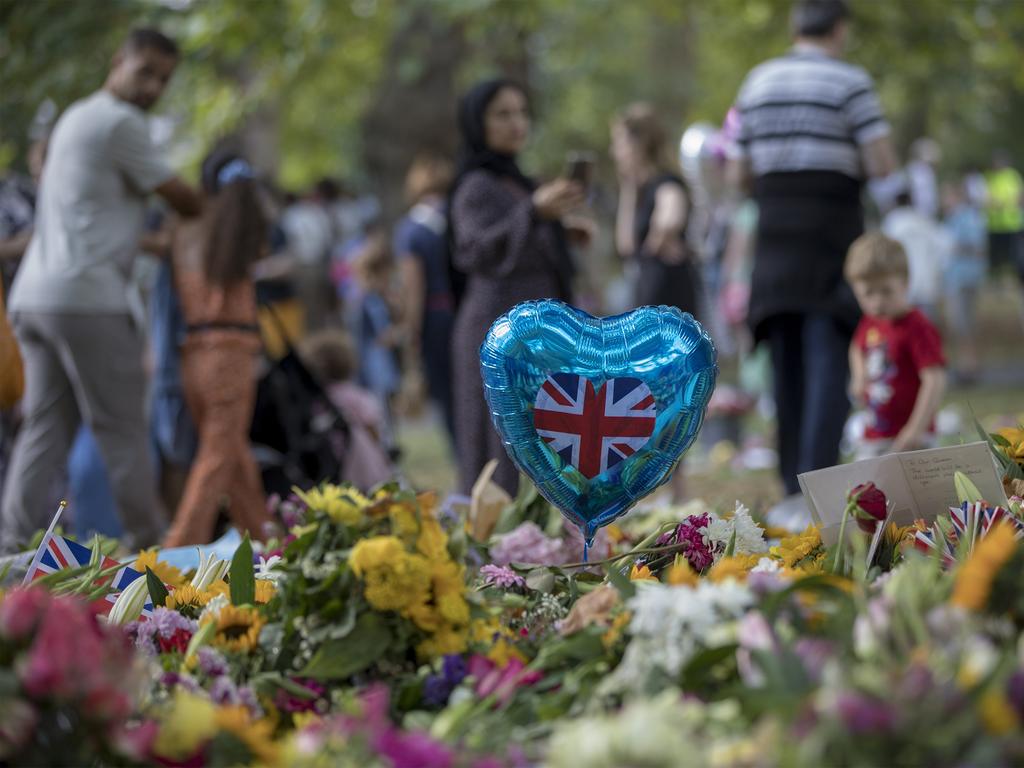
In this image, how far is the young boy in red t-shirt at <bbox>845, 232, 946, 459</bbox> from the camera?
4328 millimetres

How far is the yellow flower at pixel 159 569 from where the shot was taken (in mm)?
2717

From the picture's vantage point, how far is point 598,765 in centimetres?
154

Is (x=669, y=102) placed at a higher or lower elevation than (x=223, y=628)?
higher

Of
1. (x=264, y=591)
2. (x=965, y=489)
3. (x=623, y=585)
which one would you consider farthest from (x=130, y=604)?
(x=965, y=489)

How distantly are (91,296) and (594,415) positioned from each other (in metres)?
2.46

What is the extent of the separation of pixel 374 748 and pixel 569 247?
332cm

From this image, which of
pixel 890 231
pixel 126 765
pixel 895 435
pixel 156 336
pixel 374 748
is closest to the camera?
pixel 374 748

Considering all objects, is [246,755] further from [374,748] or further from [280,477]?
[280,477]

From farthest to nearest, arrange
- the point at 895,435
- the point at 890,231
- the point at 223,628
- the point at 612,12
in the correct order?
the point at 612,12 < the point at 890,231 < the point at 895,435 < the point at 223,628

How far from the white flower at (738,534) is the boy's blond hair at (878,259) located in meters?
1.95

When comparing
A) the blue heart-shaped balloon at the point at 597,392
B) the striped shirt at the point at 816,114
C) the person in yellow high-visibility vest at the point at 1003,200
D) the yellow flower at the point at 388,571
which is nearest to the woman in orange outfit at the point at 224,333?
the striped shirt at the point at 816,114

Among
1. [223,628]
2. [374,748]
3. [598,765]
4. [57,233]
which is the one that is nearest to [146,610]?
[223,628]

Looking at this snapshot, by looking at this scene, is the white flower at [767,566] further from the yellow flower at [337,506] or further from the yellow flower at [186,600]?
the yellow flower at [186,600]

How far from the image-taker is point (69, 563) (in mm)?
2652
